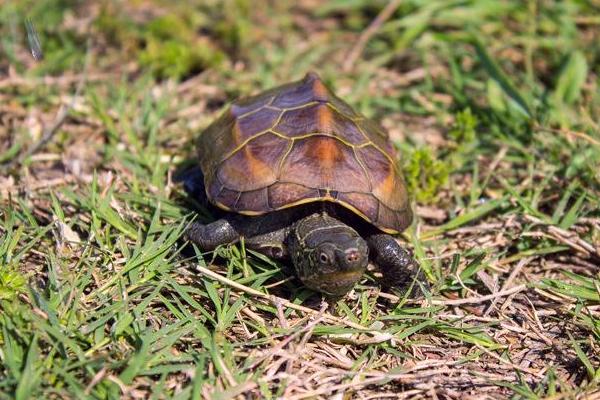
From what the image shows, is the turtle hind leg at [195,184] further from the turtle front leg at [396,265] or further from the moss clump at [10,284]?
the moss clump at [10,284]

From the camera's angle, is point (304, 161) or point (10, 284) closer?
point (10, 284)

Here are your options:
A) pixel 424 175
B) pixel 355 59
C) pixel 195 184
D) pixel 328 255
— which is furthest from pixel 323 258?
pixel 355 59

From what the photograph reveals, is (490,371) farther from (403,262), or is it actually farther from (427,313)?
(403,262)

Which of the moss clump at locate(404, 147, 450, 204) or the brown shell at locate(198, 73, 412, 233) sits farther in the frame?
the moss clump at locate(404, 147, 450, 204)

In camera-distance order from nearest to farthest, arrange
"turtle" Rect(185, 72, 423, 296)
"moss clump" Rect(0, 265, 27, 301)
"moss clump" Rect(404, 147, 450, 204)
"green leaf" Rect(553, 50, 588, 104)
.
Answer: "moss clump" Rect(0, 265, 27, 301)
"turtle" Rect(185, 72, 423, 296)
"moss clump" Rect(404, 147, 450, 204)
"green leaf" Rect(553, 50, 588, 104)

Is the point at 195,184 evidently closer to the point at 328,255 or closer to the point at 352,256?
the point at 328,255

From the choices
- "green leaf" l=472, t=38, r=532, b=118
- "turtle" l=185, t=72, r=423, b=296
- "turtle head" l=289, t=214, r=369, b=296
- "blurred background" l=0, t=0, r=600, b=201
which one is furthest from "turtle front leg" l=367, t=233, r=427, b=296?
"green leaf" l=472, t=38, r=532, b=118

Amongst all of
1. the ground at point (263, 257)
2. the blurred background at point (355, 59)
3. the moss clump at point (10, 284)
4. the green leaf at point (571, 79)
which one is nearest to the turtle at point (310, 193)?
the ground at point (263, 257)

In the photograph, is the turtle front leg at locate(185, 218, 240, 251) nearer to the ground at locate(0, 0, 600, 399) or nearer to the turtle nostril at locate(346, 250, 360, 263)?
the ground at locate(0, 0, 600, 399)
